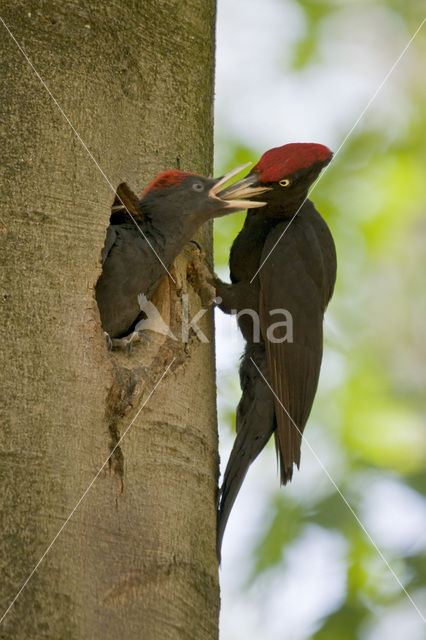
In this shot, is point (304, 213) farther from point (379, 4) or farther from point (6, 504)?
point (6, 504)

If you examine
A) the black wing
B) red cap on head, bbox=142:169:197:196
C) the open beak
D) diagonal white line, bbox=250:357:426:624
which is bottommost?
diagonal white line, bbox=250:357:426:624

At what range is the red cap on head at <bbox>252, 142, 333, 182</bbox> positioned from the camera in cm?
371

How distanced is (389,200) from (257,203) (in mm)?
1700

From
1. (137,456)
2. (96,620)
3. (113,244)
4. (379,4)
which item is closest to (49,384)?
(137,456)

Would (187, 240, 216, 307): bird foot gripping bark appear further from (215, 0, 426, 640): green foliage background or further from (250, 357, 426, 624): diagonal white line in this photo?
(215, 0, 426, 640): green foliage background

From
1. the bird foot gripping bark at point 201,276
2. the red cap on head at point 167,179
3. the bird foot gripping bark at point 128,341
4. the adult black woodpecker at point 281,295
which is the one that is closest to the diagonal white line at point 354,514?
the adult black woodpecker at point 281,295

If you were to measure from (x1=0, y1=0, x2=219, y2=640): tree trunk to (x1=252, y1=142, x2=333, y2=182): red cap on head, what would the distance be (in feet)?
1.95

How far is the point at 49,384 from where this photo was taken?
2.31 meters

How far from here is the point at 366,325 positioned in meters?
4.95

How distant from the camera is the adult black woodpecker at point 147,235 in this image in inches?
123

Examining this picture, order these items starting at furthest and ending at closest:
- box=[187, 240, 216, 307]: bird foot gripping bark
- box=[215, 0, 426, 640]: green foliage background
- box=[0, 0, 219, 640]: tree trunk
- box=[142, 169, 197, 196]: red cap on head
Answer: box=[215, 0, 426, 640]: green foliage background < box=[187, 240, 216, 307]: bird foot gripping bark < box=[142, 169, 197, 196]: red cap on head < box=[0, 0, 219, 640]: tree trunk

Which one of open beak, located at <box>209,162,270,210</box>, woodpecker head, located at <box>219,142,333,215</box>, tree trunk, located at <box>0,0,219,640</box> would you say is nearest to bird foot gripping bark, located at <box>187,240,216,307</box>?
tree trunk, located at <box>0,0,219,640</box>

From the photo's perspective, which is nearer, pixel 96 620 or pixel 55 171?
pixel 96 620

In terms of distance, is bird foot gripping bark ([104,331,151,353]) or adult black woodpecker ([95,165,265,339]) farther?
adult black woodpecker ([95,165,265,339])
